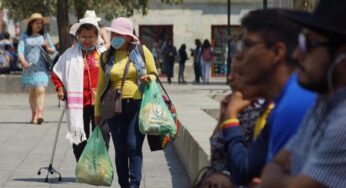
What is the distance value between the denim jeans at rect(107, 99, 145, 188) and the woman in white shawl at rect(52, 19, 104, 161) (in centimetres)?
106

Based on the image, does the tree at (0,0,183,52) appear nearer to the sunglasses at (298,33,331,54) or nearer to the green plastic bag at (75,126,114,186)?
the green plastic bag at (75,126,114,186)

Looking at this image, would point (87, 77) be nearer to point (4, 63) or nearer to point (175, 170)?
point (175, 170)

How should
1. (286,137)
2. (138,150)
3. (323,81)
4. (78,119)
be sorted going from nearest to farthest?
(323,81) < (286,137) < (138,150) < (78,119)

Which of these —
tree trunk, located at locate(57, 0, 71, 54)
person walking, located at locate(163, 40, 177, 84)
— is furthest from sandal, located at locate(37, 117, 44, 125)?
person walking, located at locate(163, 40, 177, 84)

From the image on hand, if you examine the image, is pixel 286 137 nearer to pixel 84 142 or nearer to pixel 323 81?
pixel 323 81

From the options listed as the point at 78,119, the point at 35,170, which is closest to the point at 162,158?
the point at 35,170

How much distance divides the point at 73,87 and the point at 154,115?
1.55 metres

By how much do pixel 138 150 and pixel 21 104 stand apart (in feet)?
49.5

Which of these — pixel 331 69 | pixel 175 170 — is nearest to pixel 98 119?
pixel 175 170

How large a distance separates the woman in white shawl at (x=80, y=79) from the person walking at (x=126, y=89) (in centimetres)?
96

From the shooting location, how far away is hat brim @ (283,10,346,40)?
9.76ft

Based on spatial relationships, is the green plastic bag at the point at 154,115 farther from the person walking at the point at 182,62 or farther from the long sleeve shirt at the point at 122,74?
the person walking at the point at 182,62

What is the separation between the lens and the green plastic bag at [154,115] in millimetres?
9055

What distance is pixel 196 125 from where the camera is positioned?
12.5 m
